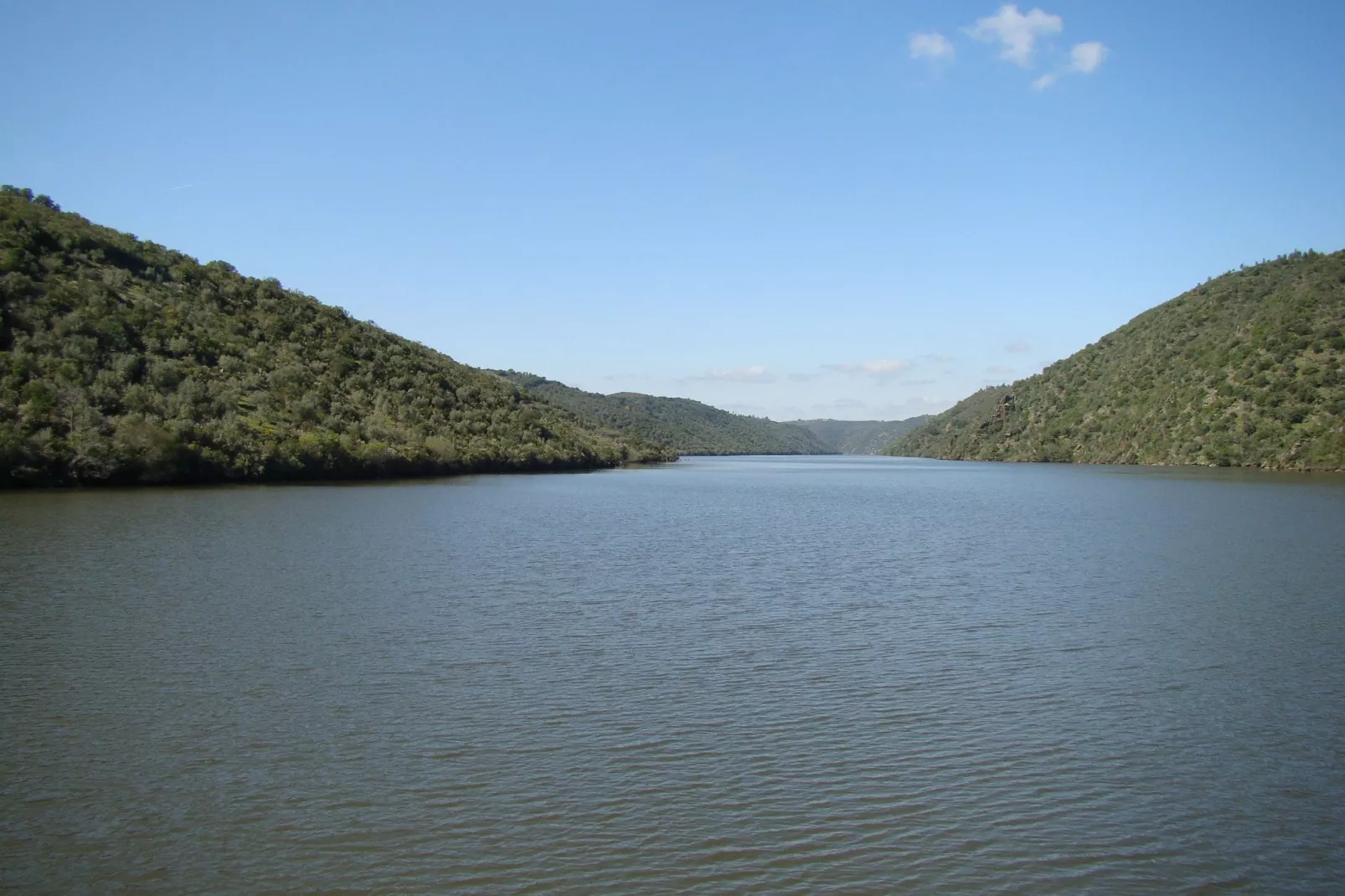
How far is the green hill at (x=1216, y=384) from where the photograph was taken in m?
90.0

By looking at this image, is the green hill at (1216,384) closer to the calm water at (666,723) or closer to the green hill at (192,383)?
the green hill at (192,383)

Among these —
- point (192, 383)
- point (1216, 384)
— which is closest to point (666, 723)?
point (192, 383)

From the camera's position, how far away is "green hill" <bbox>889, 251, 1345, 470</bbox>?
9000cm

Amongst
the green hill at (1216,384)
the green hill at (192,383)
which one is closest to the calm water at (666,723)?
the green hill at (192,383)

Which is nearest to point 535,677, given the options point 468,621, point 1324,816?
point 468,621

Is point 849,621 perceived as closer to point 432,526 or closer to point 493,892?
point 493,892

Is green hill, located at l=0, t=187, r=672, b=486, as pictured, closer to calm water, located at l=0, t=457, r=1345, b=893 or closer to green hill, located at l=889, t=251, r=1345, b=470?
calm water, located at l=0, t=457, r=1345, b=893

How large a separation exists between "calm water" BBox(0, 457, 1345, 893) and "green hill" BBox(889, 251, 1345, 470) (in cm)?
7520

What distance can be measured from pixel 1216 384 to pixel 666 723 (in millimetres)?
113392

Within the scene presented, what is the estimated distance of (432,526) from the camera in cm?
3678

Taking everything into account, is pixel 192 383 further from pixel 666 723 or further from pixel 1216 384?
pixel 1216 384

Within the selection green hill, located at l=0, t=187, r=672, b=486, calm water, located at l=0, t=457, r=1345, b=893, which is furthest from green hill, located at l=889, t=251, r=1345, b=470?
calm water, located at l=0, t=457, r=1345, b=893

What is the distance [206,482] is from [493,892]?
197ft

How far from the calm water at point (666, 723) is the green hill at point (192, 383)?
110 ft
